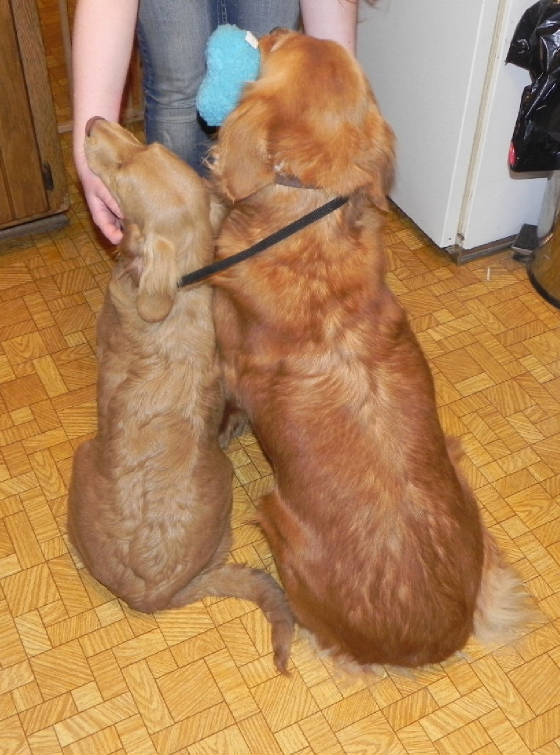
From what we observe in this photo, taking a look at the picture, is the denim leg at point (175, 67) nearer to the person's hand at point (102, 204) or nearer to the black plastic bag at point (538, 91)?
the person's hand at point (102, 204)

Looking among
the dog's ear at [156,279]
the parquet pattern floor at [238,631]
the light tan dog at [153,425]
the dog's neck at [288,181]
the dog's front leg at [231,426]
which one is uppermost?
the dog's neck at [288,181]

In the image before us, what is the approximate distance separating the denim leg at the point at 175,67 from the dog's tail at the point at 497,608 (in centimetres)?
143

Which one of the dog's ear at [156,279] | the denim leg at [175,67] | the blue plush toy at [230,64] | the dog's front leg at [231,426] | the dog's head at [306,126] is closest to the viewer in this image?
the dog's head at [306,126]

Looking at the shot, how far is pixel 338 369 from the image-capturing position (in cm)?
213

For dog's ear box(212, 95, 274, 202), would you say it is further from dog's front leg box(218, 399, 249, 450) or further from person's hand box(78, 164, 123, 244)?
dog's front leg box(218, 399, 249, 450)

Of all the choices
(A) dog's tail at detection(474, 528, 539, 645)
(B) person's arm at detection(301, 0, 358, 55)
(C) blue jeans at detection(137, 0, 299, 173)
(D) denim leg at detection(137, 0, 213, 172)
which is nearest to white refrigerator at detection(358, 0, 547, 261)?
(B) person's arm at detection(301, 0, 358, 55)

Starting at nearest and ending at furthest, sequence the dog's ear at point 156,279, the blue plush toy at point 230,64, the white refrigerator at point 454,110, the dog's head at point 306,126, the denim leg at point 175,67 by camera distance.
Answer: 1. the dog's head at point 306,126
2. the blue plush toy at point 230,64
3. the dog's ear at point 156,279
4. the denim leg at point 175,67
5. the white refrigerator at point 454,110

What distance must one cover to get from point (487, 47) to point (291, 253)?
52.7 inches

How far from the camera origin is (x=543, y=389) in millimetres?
3117

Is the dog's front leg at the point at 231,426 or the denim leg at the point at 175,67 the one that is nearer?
the denim leg at the point at 175,67

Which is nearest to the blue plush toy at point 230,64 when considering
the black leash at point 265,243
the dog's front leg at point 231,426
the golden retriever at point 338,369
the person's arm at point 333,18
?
the golden retriever at point 338,369

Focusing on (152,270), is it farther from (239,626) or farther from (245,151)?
(239,626)

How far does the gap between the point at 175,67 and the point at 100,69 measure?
243 millimetres

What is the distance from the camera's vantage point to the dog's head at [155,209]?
2.16m
